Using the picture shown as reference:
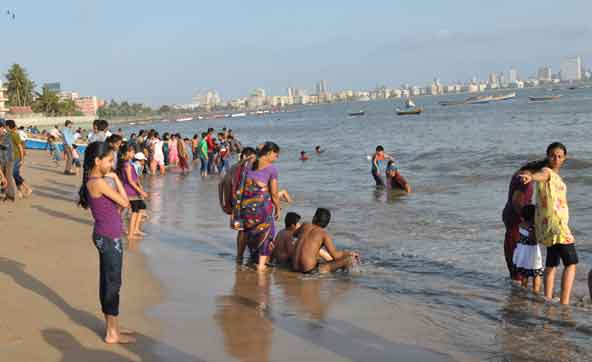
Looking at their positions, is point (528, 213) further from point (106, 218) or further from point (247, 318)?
point (106, 218)

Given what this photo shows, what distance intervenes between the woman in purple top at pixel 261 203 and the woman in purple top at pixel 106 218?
2316mm

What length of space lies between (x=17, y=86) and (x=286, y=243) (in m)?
→ 105

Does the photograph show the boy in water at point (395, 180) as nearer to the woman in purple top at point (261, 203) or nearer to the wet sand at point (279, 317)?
the wet sand at point (279, 317)

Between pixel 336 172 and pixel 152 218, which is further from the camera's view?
pixel 336 172

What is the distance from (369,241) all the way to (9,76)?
105m

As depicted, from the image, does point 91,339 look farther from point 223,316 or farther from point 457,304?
point 457,304

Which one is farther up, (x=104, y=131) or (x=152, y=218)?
(x=104, y=131)

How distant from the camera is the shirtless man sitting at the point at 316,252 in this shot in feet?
23.6

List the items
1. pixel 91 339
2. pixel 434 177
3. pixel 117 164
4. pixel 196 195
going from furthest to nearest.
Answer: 1. pixel 434 177
2. pixel 196 195
3. pixel 117 164
4. pixel 91 339

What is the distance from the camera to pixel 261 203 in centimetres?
696

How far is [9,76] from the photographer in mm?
100688

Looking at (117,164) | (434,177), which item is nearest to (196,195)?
(117,164)

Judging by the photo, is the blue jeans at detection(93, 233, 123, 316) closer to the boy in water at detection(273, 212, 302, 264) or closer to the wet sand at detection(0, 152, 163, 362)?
the wet sand at detection(0, 152, 163, 362)

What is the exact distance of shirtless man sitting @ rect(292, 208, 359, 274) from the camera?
23.6 ft
